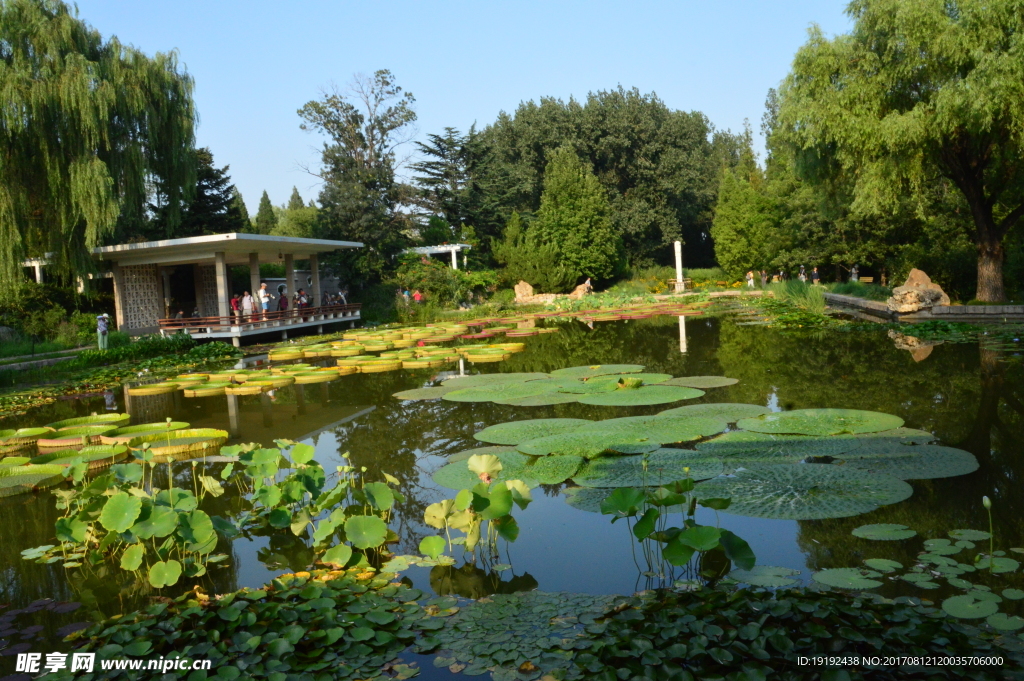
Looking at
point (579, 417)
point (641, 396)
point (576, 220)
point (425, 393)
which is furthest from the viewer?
point (576, 220)

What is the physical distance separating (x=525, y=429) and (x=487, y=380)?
353cm

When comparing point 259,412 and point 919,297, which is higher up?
point 919,297

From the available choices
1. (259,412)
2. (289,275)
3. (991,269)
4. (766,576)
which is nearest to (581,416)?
(766,576)

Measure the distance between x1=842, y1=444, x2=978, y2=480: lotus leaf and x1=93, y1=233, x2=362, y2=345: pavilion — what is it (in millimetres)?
16277

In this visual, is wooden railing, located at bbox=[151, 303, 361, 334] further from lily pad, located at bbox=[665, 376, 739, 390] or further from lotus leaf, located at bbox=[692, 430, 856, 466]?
lotus leaf, located at bbox=[692, 430, 856, 466]

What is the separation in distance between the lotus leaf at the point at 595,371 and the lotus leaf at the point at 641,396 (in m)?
1.52

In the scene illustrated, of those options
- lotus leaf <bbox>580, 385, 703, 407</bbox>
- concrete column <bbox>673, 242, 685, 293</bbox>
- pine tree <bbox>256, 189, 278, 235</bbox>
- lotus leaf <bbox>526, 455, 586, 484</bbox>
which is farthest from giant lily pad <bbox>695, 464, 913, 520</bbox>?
pine tree <bbox>256, 189, 278, 235</bbox>

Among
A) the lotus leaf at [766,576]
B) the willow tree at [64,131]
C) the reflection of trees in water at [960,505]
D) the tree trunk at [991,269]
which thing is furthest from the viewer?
the willow tree at [64,131]

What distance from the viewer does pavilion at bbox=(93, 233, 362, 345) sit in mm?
19344

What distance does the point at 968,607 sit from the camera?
2951 mm

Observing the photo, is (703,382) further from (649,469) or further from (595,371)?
(649,469)

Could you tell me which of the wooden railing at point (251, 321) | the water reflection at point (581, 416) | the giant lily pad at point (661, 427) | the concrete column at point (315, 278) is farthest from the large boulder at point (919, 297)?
the concrete column at point (315, 278)

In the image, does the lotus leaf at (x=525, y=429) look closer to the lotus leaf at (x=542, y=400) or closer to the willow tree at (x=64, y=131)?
the lotus leaf at (x=542, y=400)

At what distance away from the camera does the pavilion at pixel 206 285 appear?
1934 cm
